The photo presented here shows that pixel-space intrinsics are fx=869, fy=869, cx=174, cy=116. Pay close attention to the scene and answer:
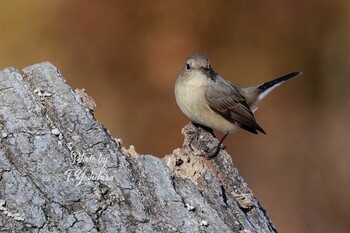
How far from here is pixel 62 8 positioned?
9.70 metres

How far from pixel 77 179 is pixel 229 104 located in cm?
289

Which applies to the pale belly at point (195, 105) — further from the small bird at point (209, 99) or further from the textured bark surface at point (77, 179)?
the textured bark surface at point (77, 179)

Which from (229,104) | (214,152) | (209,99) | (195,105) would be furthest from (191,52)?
(214,152)

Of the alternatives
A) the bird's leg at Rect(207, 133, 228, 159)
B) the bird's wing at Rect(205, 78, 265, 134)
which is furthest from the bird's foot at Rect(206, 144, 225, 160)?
the bird's wing at Rect(205, 78, 265, 134)

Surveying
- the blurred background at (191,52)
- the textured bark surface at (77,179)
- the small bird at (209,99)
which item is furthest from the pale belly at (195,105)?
the blurred background at (191,52)

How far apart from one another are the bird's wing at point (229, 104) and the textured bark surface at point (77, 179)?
2.10m

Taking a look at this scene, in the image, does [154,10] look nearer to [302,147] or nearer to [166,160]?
[302,147]

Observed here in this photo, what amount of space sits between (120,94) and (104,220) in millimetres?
5608

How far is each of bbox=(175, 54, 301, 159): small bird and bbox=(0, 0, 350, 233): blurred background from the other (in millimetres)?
2436

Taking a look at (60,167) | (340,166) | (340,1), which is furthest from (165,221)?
(340,1)

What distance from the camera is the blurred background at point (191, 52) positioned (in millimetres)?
9562

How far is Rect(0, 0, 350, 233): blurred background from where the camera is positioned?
9.56 metres

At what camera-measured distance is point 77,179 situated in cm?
430

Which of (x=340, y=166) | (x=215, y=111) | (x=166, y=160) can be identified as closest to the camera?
(x=166, y=160)
